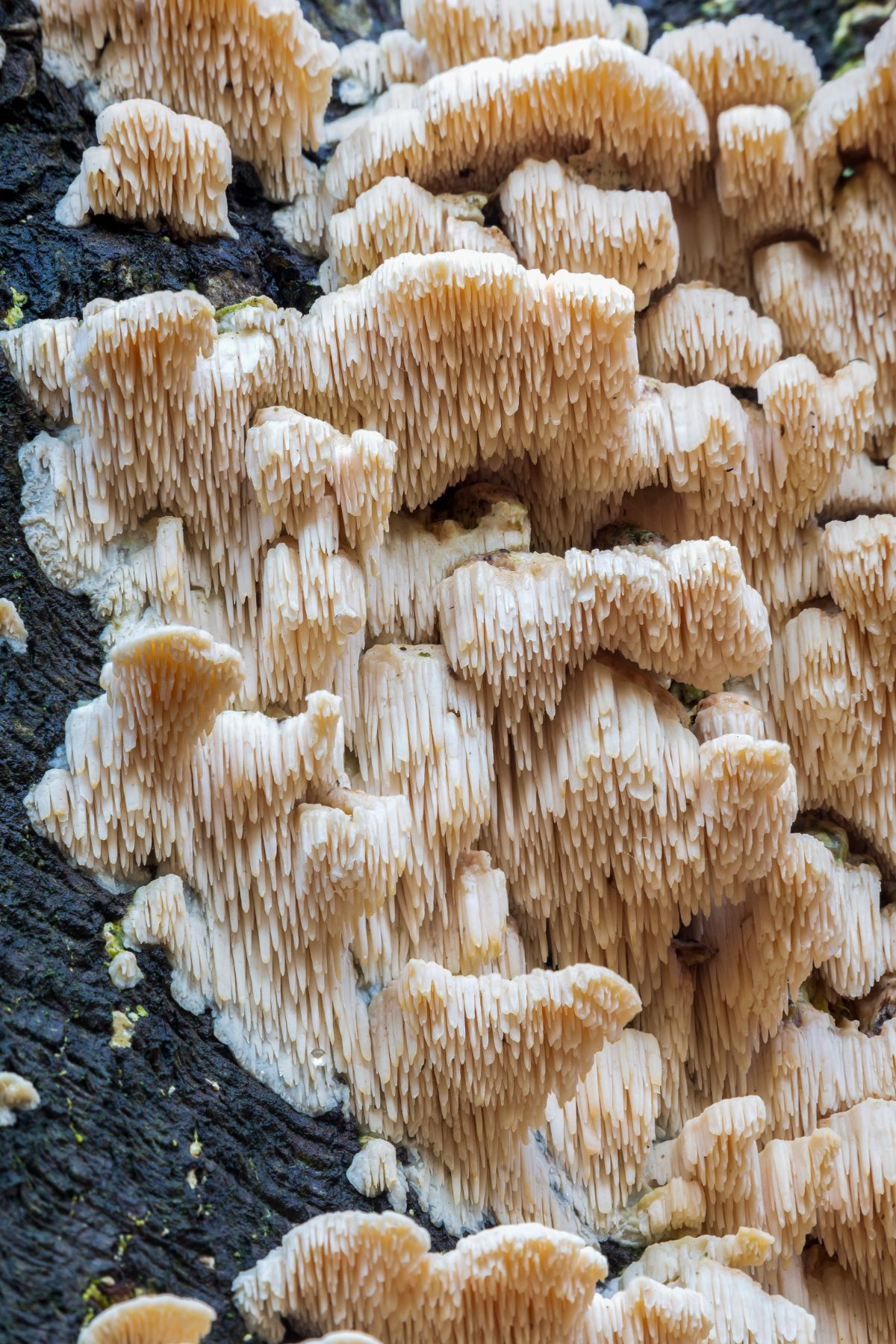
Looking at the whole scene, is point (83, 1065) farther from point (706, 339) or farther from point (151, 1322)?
point (706, 339)

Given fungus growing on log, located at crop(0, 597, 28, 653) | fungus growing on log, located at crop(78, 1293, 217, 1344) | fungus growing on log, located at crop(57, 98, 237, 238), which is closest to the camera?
fungus growing on log, located at crop(78, 1293, 217, 1344)

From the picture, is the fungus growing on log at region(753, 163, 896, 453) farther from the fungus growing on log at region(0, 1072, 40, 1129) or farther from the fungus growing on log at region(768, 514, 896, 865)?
the fungus growing on log at region(0, 1072, 40, 1129)

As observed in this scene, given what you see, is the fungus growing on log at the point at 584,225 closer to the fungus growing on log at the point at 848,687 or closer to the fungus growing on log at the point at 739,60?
the fungus growing on log at the point at 739,60

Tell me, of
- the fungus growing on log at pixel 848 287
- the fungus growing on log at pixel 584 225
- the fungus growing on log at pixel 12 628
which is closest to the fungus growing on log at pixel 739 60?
the fungus growing on log at pixel 848 287

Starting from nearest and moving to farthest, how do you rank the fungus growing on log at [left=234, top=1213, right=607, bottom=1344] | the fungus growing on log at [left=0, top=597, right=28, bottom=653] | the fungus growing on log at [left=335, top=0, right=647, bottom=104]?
the fungus growing on log at [left=234, top=1213, right=607, bottom=1344] → the fungus growing on log at [left=0, top=597, right=28, bottom=653] → the fungus growing on log at [left=335, top=0, right=647, bottom=104]

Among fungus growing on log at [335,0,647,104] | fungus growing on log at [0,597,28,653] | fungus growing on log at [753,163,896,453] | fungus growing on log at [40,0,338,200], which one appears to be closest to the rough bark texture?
fungus growing on log at [0,597,28,653]

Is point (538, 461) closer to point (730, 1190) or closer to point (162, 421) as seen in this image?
point (162, 421)

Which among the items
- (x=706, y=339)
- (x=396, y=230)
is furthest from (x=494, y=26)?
(x=706, y=339)
